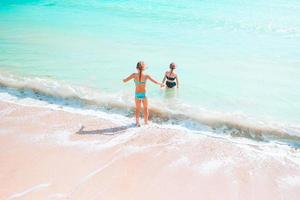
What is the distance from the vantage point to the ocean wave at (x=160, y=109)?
8539 millimetres

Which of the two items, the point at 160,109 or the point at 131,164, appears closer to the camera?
the point at 131,164

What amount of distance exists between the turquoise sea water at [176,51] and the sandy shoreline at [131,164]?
2.25 metres

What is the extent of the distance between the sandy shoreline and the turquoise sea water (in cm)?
225

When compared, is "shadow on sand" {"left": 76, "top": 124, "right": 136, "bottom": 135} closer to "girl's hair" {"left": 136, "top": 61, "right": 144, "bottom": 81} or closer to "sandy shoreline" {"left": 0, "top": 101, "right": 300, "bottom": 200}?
"sandy shoreline" {"left": 0, "top": 101, "right": 300, "bottom": 200}

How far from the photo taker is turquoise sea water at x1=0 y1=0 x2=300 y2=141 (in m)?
10.9

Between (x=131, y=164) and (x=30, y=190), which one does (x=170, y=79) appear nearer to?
(x=131, y=164)

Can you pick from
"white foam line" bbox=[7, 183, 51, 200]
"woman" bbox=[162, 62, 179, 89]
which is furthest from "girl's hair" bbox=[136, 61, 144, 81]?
"white foam line" bbox=[7, 183, 51, 200]

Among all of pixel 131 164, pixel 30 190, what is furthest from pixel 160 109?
pixel 30 190

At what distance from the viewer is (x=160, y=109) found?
31.6 feet

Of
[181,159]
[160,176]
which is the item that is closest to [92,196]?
[160,176]

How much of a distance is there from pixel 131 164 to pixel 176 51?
9.75 meters

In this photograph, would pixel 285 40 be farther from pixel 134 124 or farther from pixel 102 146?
pixel 102 146

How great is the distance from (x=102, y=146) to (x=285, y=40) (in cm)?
1393

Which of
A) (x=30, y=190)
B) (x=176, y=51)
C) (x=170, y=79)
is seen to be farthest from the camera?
(x=176, y=51)
